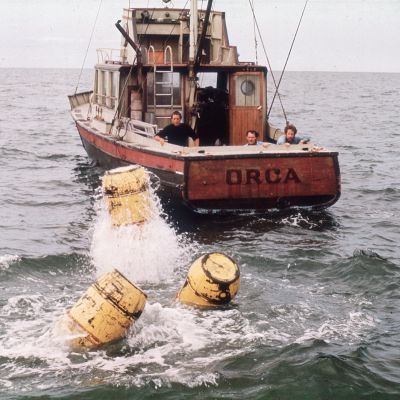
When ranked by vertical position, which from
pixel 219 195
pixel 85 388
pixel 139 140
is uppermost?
pixel 139 140

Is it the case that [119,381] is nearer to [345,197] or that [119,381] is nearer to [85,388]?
[85,388]

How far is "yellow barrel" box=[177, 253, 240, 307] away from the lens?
789 cm

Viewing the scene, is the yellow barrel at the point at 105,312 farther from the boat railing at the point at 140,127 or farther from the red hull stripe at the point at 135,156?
the boat railing at the point at 140,127

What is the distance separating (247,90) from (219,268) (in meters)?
7.90

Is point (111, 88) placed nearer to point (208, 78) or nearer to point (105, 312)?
point (208, 78)

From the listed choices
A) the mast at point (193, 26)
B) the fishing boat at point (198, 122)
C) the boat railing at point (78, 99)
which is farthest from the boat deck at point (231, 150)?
the boat railing at point (78, 99)

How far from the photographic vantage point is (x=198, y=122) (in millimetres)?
15391

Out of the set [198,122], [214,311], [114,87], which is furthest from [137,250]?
[114,87]

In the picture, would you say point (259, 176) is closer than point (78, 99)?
Yes

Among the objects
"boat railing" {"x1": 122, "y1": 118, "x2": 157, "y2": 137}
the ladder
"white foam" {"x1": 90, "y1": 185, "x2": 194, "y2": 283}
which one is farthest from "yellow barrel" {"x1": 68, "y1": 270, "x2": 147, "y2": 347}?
the ladder

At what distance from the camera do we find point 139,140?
13.9m

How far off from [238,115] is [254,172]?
3.36m

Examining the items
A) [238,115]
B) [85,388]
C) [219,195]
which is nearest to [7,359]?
[85,388]

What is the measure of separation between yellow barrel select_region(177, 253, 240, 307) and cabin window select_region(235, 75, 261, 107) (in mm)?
7664
